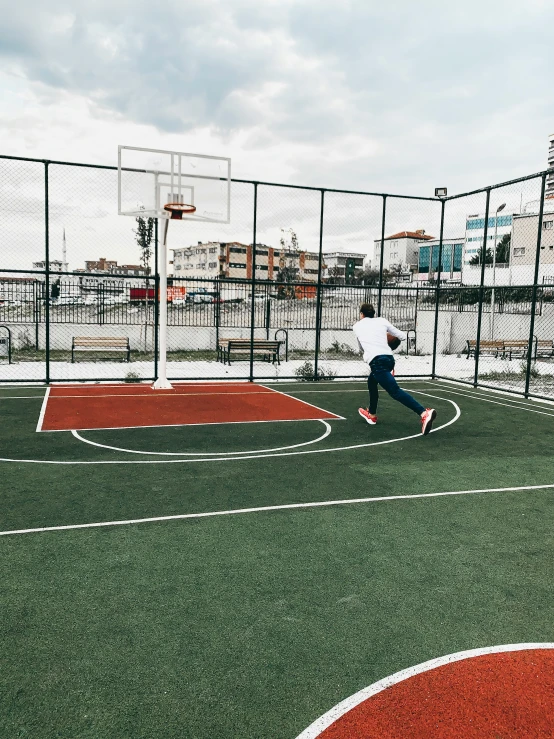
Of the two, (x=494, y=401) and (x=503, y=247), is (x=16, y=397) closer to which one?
(x=494, y=401)

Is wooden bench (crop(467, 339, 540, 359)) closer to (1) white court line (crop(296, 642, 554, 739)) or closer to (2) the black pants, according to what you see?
(2) the black pants

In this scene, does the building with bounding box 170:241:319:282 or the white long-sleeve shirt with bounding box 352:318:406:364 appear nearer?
the white long-sleeve shirt with bounding box 352:318:406:364

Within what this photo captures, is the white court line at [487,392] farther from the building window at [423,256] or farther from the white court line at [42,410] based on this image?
the building window at [423,256]

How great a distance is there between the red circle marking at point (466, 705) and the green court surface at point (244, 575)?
0.15 meters

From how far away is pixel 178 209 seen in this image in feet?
37.8

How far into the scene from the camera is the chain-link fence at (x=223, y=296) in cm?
1140

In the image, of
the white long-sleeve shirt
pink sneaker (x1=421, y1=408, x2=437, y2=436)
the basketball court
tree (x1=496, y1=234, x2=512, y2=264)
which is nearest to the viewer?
the basketball court

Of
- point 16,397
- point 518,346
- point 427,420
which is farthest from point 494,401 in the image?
point 518,346

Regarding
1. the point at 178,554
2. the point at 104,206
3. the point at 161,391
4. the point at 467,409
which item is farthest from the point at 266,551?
the point at 104,206

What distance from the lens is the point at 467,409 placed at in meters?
10.4

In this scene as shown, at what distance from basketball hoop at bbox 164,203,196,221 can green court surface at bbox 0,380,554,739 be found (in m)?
5.72

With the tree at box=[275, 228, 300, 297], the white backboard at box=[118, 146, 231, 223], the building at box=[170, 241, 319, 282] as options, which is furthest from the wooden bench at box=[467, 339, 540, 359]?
the white backboard at box=[118, 146, 231, 223]

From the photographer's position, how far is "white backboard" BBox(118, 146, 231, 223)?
11.6 meters

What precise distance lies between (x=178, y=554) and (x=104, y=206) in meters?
9.11
